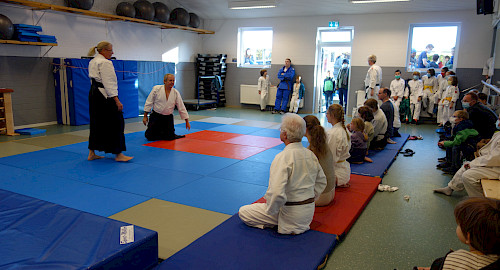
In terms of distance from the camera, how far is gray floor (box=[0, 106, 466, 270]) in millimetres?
2922

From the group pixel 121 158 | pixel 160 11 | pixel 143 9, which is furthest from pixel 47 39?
pixel 121 158

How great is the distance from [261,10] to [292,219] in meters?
10.6

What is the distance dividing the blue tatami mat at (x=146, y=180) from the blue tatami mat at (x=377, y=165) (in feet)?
7.71

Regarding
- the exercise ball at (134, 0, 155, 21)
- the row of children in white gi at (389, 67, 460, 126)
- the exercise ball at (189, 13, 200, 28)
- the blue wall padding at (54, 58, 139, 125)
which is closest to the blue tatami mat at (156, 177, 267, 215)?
the blue wall padding at (54, 58, 139, 125)

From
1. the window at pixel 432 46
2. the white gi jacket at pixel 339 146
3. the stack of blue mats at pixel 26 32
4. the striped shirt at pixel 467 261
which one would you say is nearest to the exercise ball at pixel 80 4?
the stack of blue mats at pixel 26 32

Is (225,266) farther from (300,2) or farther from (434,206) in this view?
(300,2)

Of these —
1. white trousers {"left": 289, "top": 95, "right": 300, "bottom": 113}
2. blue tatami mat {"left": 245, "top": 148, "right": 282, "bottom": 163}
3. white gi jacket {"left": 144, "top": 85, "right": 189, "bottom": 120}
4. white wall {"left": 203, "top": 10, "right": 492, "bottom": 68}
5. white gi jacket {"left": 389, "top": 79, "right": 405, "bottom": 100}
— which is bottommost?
blue tatami mat {"left": 245, "top": 148, "right": 282, "bottom": 163}

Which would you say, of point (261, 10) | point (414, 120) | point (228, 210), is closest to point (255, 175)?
point (228, 210)

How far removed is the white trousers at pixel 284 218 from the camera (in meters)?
3.06

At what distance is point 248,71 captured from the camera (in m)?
13.6

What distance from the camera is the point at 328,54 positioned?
13.0m

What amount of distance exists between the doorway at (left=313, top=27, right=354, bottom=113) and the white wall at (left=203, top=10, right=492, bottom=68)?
0.32 metres

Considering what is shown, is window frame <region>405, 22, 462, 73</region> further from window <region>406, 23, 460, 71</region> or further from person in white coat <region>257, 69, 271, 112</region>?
person in white coat <region>257, 69, 271, 112</region>

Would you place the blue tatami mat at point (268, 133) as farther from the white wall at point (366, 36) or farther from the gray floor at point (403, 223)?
the white wall at point (366, 36)
